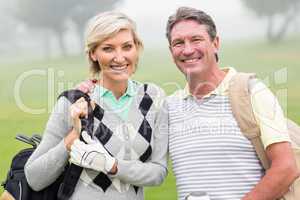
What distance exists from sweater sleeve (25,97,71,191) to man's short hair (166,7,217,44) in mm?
439

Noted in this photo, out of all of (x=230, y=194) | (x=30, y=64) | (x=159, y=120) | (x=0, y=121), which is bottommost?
(x=0, y=121)

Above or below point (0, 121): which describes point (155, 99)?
above

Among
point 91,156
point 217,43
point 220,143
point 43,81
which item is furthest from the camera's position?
point 43,81

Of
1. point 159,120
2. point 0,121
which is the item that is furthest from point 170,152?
point 0,121

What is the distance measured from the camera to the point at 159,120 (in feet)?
5.32

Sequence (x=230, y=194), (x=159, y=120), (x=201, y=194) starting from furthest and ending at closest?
(x=159, y=120)
(x=230, y=194)
(x=201, y=194)

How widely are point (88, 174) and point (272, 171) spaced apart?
531 mm

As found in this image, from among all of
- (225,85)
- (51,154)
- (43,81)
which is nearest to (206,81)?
(225,85)

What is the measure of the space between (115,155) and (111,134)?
0.06 m

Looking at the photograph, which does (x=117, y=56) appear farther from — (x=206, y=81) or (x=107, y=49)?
Answer: (x=206, y=81)

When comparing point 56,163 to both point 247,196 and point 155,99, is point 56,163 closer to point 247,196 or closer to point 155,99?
point 155,99

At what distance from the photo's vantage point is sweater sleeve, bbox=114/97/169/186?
149cm

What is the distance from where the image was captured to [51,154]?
1465mm

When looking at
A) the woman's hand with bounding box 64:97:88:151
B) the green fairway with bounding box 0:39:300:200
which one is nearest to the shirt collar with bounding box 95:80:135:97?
the woman's hand with bounding box 64:97:88:151
